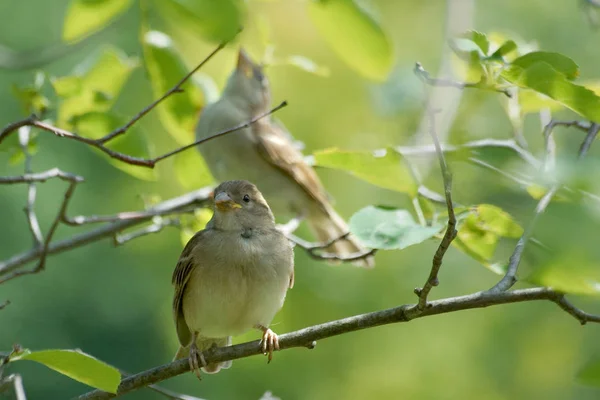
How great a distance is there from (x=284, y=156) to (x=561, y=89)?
162 inches

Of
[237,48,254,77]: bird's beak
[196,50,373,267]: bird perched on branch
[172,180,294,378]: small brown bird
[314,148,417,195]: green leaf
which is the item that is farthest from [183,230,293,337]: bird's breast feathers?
[237,48,254,77]: bird's beak

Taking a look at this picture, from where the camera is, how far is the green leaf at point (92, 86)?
333cm

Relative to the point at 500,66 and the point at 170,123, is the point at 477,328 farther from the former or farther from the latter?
the point at 500,66

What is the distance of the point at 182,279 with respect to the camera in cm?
363

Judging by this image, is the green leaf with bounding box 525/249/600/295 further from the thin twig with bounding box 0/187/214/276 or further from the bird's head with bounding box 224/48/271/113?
the bird's head with bounding box 224/48/271/113

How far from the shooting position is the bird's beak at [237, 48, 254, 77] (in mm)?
5719

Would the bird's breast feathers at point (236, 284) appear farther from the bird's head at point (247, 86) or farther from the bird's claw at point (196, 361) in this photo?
the bird's head at point (247, 86)

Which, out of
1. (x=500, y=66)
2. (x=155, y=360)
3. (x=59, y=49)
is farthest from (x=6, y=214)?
(x=500, y=66)

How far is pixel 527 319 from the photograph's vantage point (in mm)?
7902

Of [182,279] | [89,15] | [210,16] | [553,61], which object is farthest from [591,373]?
[182,279]

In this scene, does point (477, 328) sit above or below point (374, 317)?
above

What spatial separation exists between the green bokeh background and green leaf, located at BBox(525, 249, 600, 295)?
5354 millimetres

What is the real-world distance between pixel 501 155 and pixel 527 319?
6556 mm

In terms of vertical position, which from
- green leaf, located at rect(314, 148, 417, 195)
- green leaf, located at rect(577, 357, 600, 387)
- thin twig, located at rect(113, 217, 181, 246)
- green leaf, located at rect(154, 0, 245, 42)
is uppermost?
thin twig, located at rect(113, 217, 181, 246)
